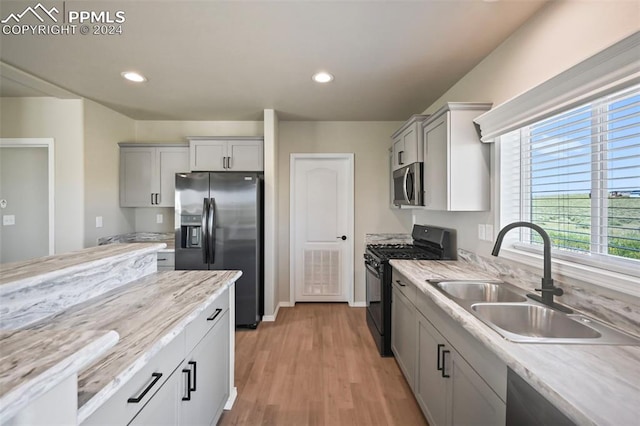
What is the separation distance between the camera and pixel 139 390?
93 centimetres

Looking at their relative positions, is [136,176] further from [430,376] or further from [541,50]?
[541,50]

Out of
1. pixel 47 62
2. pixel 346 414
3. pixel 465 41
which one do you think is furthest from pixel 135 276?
pixel 465 41

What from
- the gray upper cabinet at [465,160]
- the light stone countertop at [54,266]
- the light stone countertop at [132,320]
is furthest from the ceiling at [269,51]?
the light stone countertop at [132,320]

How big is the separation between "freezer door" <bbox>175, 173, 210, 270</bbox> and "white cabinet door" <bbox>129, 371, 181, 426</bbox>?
2.17 metres

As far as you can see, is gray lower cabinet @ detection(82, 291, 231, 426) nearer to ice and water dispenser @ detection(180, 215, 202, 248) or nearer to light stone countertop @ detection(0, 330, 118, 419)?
light stone countertop @ detection(0, 330, 118, 419)

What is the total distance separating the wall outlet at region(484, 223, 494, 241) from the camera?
2080mm

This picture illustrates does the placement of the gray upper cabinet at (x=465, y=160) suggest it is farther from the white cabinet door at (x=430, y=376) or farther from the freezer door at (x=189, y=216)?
the freezer door at (x=189, y=216)

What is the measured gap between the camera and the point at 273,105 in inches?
130

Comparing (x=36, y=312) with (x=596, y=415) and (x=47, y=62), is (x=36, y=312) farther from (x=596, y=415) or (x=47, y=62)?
(x=47, y=62)

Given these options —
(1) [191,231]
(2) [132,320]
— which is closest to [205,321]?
(2) [132,320]

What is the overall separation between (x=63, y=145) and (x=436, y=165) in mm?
3846

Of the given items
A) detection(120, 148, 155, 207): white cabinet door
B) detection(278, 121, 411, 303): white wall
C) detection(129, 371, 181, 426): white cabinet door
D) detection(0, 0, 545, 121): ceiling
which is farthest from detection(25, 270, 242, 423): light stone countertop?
detection(120, 148, 155, 207): white cabinet door

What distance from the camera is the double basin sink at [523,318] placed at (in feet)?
3.43

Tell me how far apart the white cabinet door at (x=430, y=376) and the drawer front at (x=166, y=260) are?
284 cm
